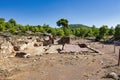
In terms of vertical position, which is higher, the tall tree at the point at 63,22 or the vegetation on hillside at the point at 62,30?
the tall tree at the point at 63,22

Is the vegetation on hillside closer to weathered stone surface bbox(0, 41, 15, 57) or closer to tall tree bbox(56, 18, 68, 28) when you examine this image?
tall tree bbox(56, 18, 68, 28)

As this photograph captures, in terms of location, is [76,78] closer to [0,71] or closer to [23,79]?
[23,79]

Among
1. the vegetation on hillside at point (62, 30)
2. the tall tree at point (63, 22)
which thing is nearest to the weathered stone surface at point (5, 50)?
the vegetation on hillside at point (62, 30)

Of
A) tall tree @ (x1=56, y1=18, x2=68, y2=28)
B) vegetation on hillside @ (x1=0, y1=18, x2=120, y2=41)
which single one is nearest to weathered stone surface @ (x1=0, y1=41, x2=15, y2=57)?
vegetation on hillside @ (x1=0, y1=18, x2=120, y2=41)

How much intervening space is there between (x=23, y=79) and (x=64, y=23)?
194 feet

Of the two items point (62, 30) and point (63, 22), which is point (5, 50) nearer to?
point (62, 30)

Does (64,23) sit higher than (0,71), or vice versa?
(64,23)

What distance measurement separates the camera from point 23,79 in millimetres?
9305

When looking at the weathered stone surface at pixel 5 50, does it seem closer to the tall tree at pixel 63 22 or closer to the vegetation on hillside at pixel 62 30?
the vegetation on hillside at pixel 62 30

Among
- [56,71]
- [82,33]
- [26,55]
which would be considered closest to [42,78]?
[56,71]

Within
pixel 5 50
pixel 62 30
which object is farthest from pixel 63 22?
pixel 5 50

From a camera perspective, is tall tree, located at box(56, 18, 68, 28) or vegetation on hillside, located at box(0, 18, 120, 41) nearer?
vegetation on hillside, located at box(0, 18, 120, 41)

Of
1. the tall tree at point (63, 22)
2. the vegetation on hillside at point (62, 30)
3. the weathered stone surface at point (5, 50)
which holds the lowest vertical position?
the weathered stone surface at point (5, 50)

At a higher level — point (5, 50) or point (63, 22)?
point (63, 22)
